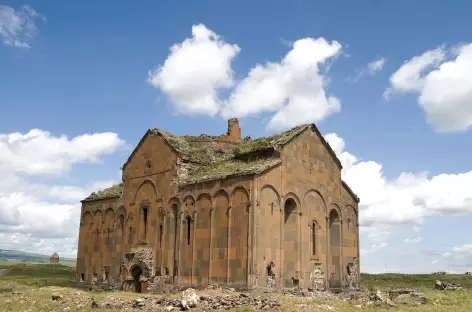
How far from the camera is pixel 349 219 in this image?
29016 mm

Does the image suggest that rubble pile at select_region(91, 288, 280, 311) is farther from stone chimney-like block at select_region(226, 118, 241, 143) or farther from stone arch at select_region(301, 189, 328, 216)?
stone chimney-like block at select_region(226, 118, 241, 143)

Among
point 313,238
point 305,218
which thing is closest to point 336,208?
point 313,238

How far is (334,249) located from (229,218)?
25.4 ft

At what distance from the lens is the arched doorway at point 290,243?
23456 mm

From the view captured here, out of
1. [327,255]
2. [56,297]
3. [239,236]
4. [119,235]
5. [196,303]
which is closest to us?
[196,303]

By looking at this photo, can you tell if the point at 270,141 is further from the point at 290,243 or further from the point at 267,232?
the point at 290,243

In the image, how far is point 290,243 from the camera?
24219 millimetres

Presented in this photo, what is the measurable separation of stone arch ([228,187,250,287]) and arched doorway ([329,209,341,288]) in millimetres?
6633

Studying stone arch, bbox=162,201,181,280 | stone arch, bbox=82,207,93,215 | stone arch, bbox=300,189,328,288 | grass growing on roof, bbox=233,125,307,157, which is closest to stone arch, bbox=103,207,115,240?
stone arch, bbox=82,207,93,215

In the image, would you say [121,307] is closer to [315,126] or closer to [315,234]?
[315,234]

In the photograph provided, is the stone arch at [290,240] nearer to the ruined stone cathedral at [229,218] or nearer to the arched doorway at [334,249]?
the ruined stone cathedral at [229,218]

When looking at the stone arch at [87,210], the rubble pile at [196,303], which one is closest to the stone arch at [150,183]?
the stone arch at [87,210]

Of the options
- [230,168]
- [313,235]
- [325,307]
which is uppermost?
[230,168]

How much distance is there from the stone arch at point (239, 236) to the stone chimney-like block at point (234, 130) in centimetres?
1008
